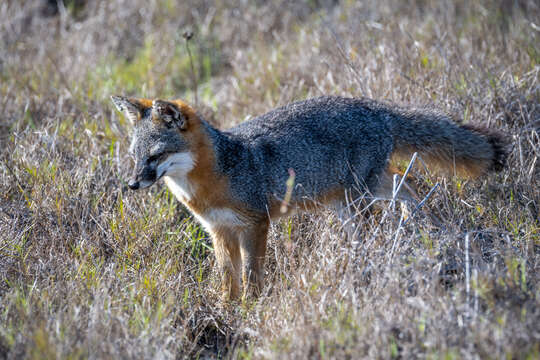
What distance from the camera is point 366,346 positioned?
287cm

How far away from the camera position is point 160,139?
3.84 m

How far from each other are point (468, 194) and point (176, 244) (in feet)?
7.73

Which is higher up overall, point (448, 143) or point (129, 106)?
point (129, 106)

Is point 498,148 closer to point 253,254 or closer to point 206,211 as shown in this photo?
point 253,254

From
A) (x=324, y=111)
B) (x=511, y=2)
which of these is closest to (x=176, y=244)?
(x=324, y=111)

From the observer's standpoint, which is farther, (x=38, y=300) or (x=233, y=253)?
(x=233, y=253)

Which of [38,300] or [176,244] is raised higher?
[38,300]

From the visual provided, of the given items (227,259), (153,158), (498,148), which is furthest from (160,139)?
(498,148)

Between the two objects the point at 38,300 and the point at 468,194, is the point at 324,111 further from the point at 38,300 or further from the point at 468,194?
the point at 38,300

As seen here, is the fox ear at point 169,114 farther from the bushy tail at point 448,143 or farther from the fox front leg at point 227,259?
the bushy tail at point 448,143

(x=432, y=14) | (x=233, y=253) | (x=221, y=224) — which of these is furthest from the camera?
(x=432, y=14)

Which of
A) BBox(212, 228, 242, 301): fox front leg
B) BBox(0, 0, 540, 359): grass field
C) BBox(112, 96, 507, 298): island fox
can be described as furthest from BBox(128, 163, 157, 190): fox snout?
BBox(212, 228, 242, 301): fox front leg

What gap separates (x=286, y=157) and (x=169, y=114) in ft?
3.15

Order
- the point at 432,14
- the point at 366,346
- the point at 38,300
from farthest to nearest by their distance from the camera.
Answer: the point at 432,14, the point at 38,300, the point at 366,346
